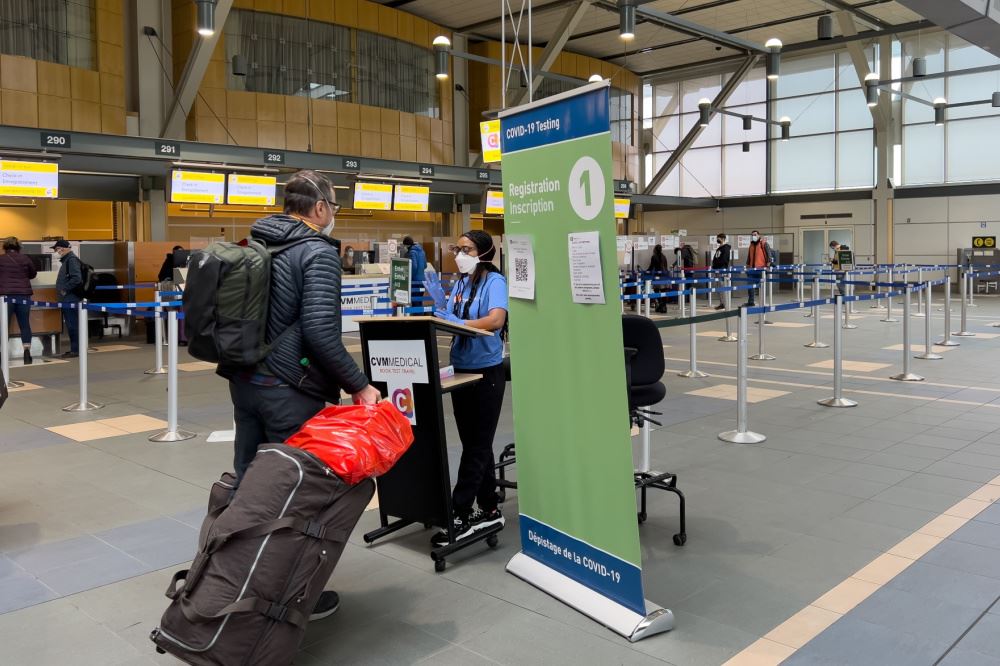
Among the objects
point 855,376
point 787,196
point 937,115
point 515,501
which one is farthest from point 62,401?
point 787,196

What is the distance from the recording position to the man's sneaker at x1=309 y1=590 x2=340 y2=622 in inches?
141

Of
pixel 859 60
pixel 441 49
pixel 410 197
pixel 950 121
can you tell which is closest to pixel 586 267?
pixel 441 49

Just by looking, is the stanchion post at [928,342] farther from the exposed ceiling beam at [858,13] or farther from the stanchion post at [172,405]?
the exposed ceiling beam at [858,13]

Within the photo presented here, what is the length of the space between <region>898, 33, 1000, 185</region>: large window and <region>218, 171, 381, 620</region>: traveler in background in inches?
1055

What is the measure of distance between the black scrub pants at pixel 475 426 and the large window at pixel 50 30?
44.1ft

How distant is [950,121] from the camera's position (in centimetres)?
2619

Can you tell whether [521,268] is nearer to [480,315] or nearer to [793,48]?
[480,315]

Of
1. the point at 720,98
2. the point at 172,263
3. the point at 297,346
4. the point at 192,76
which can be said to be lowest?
the point at 297,346

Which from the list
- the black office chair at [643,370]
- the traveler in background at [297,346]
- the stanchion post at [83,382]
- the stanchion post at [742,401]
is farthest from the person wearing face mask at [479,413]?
the stanchion post at [83,382]

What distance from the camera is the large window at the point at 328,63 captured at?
57.4ft

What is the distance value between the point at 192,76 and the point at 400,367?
13215 mm

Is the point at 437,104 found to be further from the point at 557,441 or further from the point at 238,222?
the point at 557,441

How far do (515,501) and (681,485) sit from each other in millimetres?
1083

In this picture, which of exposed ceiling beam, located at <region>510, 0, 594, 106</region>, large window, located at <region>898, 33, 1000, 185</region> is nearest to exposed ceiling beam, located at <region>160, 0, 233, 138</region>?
exposed ceiling beam, located at <region>510, 0, 594, 106</region>
